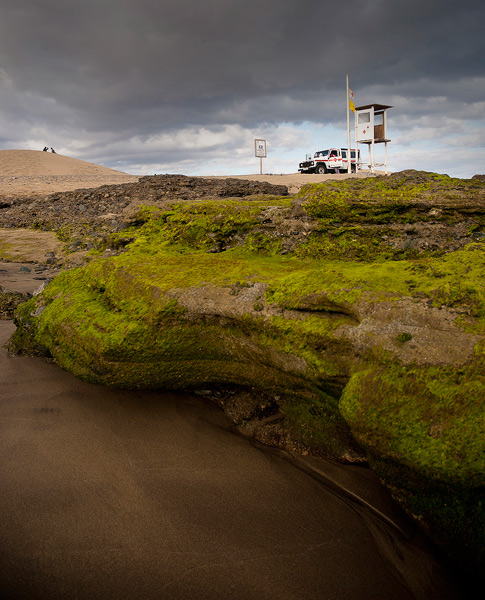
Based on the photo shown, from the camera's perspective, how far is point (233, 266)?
373cm

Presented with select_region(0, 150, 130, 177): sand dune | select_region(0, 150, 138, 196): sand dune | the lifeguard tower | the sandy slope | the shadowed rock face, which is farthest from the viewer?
select_region(0, 150, 130, 177): sand dune

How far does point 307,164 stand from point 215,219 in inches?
1005

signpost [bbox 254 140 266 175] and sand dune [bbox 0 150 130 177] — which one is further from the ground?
sand dune [bbox 0 150 130 177]

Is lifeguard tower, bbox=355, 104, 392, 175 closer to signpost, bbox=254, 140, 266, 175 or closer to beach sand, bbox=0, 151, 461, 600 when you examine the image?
signpost, bbox=254, 140, 266, 175

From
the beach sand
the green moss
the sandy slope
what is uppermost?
the sandy slope

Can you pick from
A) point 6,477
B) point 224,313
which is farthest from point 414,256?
point 6,477

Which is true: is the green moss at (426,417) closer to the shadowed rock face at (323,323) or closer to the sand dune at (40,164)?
the shadowed rock face at (323,323)

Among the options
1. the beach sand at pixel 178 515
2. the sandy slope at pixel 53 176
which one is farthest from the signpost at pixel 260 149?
the beach sand at pixel 178 515

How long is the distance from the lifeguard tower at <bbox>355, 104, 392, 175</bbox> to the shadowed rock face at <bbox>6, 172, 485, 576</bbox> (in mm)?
18678

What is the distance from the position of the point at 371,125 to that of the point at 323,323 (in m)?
21.5

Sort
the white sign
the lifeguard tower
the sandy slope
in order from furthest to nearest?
the white sign
the sandy slope
the lifeguard tower

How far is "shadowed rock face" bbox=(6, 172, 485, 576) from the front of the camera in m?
2.31

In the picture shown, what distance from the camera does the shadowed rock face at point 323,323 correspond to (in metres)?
2.31

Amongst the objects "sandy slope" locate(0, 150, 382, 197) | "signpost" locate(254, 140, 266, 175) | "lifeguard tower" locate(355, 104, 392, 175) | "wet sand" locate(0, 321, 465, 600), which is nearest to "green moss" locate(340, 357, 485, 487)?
"wet sand" locate(0, 321, 465, 600)
